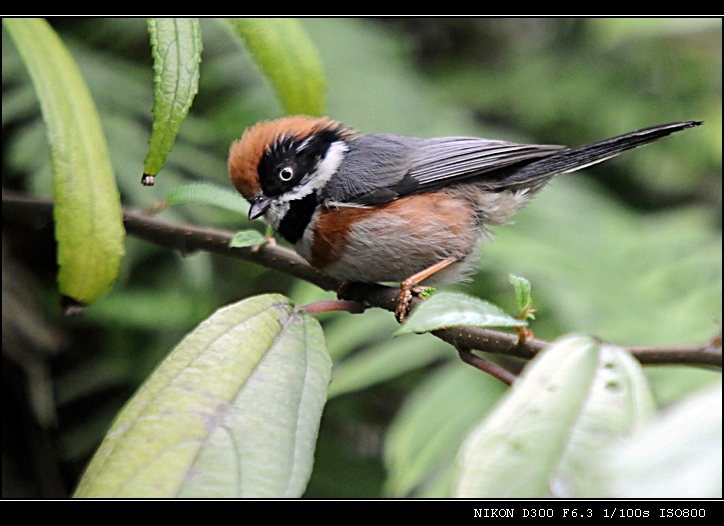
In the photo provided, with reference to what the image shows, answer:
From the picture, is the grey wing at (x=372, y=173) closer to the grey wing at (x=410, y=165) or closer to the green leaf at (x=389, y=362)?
the grey wing at (x=410, y=165)

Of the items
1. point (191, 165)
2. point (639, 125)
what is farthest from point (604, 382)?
point (639, 125)

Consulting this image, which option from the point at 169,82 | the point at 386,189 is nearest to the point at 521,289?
the point at 169,82

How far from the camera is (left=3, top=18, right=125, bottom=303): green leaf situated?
70.8 inches

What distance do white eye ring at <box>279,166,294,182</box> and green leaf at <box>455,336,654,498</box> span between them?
174cm

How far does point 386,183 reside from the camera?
9.62 feet

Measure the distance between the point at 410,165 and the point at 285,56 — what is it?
1.05 meters

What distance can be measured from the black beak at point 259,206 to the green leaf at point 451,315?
142 cm

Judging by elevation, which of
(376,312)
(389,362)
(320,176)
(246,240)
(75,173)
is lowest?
(389,362)

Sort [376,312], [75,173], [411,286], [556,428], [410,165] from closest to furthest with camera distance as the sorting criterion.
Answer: [556,428] < [75,173] < [411,286] < [410,165] < [376,312]

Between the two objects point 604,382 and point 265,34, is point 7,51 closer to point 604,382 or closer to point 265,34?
point 265,34

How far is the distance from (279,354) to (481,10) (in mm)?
1500

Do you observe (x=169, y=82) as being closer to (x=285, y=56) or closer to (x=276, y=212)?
(x=285, y=56)

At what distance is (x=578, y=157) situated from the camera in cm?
289

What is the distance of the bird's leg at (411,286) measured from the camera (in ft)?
7.81
